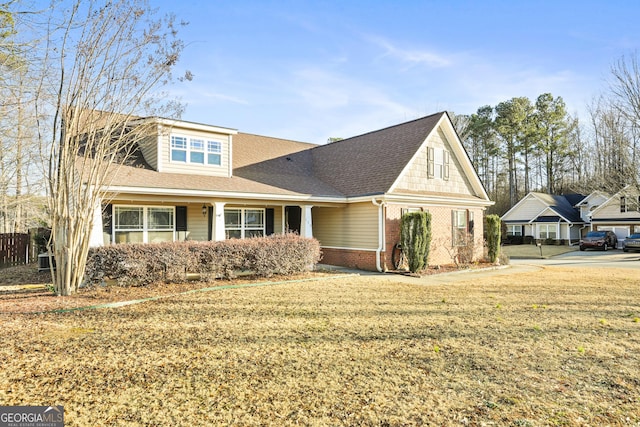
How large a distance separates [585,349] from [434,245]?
10526 millimetres

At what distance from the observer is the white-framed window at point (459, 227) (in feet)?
55.0

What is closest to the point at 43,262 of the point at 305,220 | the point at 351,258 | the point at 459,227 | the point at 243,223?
the point at 243,223

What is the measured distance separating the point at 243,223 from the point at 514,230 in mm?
34353

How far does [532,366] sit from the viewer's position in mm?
4734

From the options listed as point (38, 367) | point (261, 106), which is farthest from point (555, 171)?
point (38, 367)

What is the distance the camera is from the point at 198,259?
10492 millimetres

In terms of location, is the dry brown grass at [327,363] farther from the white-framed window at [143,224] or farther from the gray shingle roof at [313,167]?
the gray shingle roof at [313,167]

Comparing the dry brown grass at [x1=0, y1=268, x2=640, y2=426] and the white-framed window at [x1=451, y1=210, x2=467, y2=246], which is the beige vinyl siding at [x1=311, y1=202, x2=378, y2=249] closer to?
the white-framed window at [x1=451, y1=210, x2=467, y2=246]

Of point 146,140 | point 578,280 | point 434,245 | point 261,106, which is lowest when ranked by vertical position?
point 578,280

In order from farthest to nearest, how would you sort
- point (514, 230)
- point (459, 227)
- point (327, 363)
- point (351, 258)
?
point (514, 230) → point (459, 227) → point (351, 258) → point (327, 363)

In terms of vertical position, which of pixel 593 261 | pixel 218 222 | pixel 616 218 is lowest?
pixel 593 261

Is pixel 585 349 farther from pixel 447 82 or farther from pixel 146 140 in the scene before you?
pixel 447 82

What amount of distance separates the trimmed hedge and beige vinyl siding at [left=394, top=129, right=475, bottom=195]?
5.27 m

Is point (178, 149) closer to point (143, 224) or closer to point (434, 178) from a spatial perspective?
point (143, 224)
